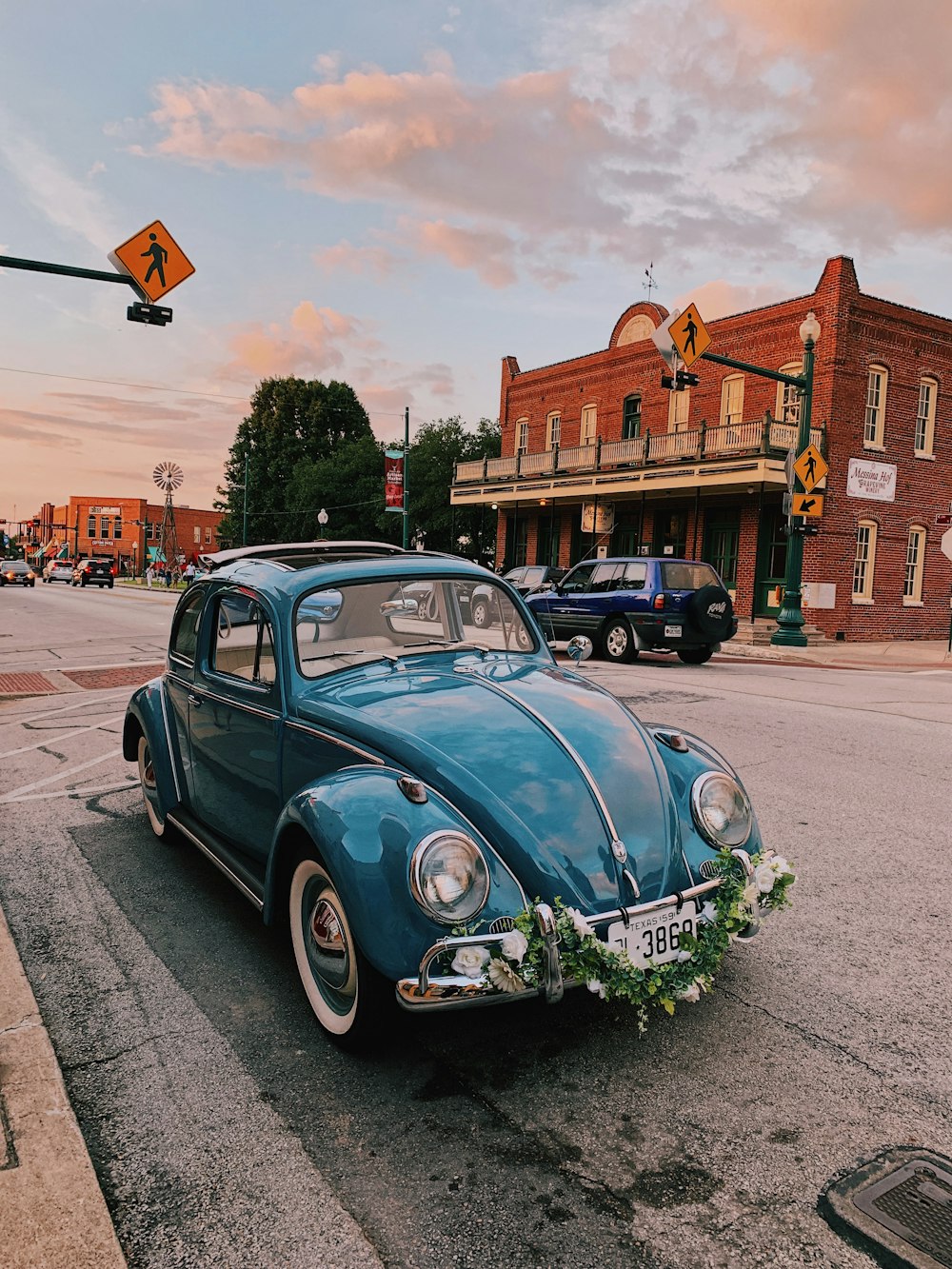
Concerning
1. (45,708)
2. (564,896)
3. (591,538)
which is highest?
(591,538)

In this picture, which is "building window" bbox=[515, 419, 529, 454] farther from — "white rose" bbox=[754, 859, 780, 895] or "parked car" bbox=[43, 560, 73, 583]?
"parked car" bbox=[43, 560, 73, 583]

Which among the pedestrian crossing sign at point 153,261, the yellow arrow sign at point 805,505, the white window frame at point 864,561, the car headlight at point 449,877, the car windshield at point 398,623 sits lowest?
the car headlight at point 449,877

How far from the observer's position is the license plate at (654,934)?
9.29ft

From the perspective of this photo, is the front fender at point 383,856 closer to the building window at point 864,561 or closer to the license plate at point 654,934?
the license plate at point 654,934

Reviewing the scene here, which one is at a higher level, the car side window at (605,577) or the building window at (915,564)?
the building window at (915,564)

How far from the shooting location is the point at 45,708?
403 inches

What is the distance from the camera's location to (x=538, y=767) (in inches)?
123

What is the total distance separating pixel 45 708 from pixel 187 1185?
882 cm

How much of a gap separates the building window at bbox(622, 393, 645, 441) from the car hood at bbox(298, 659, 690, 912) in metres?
29.9

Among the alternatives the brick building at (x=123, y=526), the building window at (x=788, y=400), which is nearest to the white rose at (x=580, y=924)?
the building window at (x=788, y=400)

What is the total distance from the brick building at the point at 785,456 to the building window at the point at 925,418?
4cm

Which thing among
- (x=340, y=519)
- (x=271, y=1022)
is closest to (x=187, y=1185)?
(x=271, y=1022)

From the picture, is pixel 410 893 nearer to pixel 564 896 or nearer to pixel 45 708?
pixel 564 896

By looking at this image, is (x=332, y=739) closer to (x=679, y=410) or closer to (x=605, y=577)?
(x=605, y=577)
